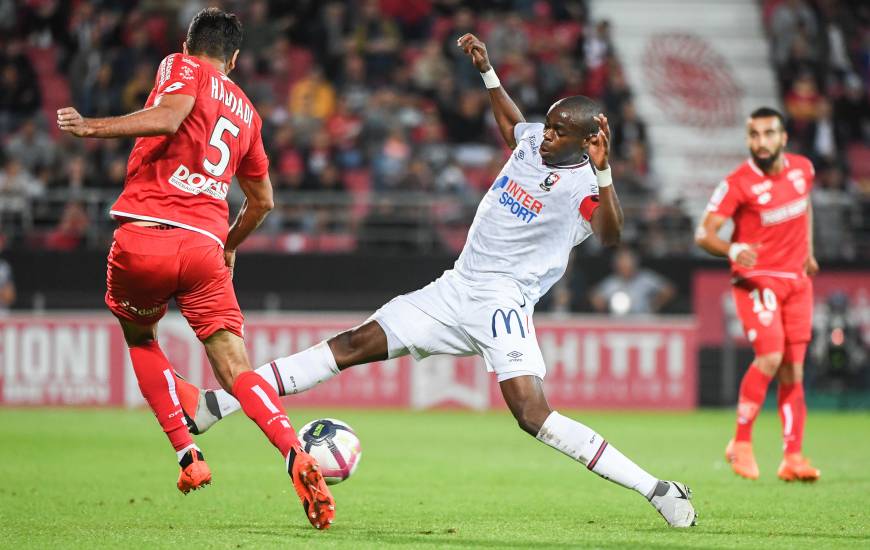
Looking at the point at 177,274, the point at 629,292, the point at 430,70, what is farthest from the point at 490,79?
the point at 430,70

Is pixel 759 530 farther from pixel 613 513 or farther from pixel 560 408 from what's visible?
pixel 560 408

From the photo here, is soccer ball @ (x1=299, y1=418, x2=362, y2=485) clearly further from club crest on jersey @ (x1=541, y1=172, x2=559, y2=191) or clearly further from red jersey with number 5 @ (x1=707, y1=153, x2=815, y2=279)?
red jersey with number 5 @ (x1=707, y1=153, x2=815, y2=279)

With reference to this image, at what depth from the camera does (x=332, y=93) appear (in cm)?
2141

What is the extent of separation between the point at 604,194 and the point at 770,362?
3696 millimetres

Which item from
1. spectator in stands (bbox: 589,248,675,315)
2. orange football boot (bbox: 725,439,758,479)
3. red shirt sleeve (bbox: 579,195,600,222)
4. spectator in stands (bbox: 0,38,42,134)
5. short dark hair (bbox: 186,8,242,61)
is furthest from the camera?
spectator in stands (bbox: 0,38,42,134)

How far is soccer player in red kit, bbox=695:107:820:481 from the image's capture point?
33.3ft

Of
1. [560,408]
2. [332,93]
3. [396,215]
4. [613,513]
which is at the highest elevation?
[332,93]

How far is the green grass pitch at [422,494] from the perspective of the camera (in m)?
6.66

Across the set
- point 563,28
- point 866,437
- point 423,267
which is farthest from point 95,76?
point 866,437

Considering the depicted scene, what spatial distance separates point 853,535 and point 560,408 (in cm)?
1067

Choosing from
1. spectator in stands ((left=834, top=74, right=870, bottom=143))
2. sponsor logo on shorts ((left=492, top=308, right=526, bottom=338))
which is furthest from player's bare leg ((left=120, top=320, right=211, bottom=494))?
spectator in stands ((left=834, top=74, right=870, bottom=143))

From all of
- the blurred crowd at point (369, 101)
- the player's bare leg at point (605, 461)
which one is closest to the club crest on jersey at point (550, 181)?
the player's bare leg at point (605, 461)

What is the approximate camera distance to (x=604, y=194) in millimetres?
6984

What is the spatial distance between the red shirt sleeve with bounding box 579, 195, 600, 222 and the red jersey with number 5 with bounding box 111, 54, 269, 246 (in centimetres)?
189
